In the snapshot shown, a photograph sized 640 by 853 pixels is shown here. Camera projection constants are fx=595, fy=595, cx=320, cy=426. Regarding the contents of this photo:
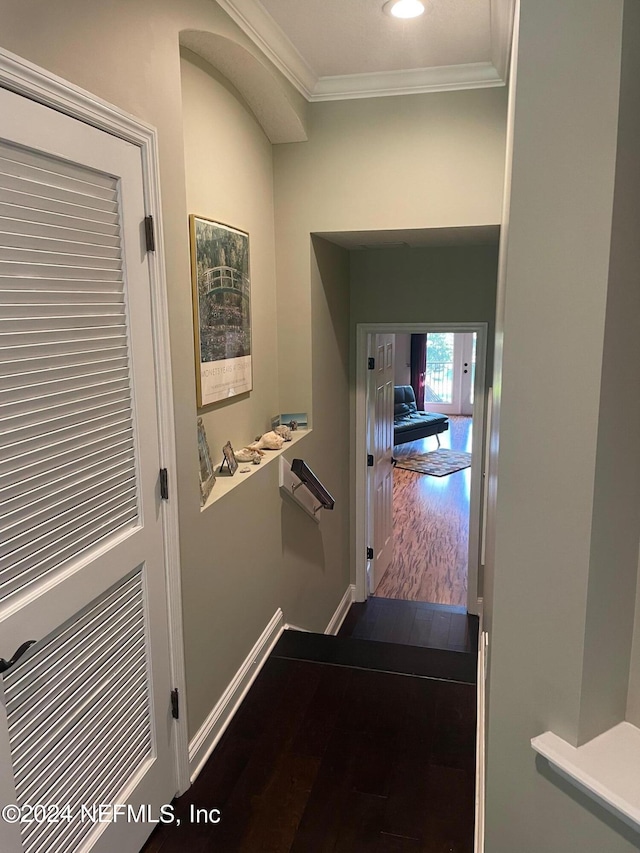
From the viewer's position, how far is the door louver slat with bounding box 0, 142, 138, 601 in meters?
1.28

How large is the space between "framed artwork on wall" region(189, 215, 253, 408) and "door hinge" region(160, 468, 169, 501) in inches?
20.9

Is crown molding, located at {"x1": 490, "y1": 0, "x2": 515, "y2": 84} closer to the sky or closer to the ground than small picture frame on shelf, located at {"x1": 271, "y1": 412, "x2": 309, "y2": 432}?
closer to the sky

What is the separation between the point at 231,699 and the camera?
241 cm

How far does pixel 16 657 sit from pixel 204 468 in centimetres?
107

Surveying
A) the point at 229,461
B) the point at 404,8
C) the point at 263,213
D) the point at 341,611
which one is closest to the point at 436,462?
the point at 341,611

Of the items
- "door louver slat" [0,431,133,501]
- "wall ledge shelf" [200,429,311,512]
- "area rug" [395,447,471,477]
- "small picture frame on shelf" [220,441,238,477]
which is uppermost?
"door louver slat" [0,431,133,501]

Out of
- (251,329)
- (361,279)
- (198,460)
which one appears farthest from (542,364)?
(361,279)

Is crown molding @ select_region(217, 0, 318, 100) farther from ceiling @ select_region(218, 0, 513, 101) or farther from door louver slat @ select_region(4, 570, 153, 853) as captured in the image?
door louver slat @ select_region(4, 570, 153, 853)

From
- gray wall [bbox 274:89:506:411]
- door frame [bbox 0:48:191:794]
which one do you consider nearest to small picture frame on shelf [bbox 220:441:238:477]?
door frame [bbox 0:48:191:794]

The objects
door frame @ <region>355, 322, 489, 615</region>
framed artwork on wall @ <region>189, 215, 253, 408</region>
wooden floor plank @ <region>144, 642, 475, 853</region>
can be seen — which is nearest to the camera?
wooden floor plank @ <region>144, 642, 475, 853</region>

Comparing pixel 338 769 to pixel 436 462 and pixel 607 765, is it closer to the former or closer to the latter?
pixel 607 765

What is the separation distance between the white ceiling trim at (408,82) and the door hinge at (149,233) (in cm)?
169

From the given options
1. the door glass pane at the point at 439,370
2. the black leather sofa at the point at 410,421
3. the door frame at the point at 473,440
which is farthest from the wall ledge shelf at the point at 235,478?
the door glass pane at the point at 439,370

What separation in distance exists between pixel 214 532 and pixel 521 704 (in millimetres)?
1229
